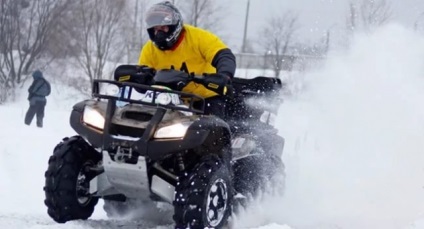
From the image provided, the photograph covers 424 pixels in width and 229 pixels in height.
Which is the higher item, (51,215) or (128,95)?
(128,95)

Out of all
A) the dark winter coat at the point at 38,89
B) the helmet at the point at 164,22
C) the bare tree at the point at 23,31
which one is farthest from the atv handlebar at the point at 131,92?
the bare tree at the point at 23,31

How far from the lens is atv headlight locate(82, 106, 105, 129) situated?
225 inches

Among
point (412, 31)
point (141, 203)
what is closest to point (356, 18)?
point (412, 31)

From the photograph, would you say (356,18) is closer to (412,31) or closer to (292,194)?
(412,31)

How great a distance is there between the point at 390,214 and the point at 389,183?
2.62ft

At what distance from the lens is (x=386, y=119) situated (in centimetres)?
917

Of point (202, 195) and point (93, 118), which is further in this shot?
point (93, 118)

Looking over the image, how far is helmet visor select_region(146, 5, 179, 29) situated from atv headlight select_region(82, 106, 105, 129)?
0.98 m

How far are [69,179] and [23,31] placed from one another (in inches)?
1509

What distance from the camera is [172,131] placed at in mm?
5508

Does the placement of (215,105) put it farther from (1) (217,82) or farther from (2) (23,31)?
(2) (23,31)

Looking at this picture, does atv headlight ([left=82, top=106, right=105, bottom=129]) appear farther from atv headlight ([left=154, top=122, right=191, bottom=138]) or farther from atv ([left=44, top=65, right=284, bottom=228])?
atv headlight ([left=154, top=122, right=191, bottom=138])

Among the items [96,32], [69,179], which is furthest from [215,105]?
[96,32]

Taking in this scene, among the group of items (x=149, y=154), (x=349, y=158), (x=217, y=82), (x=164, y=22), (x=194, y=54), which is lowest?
(x=349, y=158)
